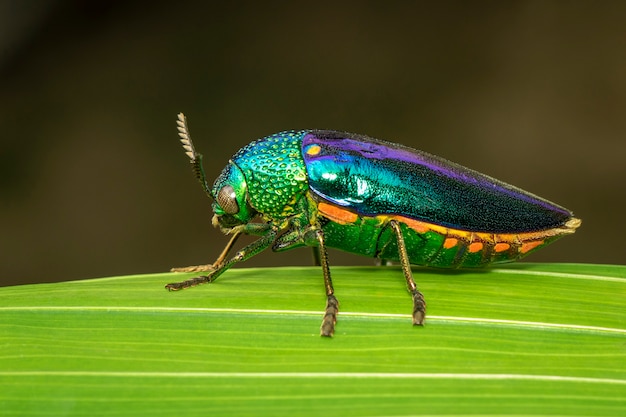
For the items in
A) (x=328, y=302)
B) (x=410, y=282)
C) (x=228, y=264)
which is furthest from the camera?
(x=228, y=264)

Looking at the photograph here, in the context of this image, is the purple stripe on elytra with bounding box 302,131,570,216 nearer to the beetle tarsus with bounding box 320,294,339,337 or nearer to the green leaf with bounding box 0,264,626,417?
the green leaf with bounding box 0,264,626,417

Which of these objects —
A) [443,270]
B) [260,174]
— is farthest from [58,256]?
[443,270]

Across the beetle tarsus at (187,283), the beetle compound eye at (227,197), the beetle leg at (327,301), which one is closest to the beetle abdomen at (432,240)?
the beetle leg at (327,301)

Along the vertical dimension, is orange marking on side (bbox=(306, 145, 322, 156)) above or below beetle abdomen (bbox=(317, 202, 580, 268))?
Answer: above

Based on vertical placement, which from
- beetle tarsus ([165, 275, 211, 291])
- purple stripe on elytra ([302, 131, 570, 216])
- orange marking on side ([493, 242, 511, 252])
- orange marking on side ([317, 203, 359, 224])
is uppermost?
purple stripe on elytra ([302, 131, 570, 216])

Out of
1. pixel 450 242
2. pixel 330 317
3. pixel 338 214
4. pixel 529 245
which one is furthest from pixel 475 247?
pixel 330 317

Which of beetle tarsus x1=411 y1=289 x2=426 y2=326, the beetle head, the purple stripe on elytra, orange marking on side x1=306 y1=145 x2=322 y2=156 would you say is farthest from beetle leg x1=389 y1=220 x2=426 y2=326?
the beetle head

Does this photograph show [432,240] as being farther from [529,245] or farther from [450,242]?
[529,245]
